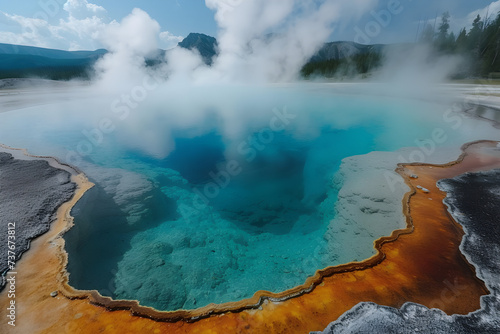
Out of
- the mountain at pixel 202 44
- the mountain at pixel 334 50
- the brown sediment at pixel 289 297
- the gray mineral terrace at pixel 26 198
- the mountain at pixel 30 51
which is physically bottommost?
the brown sediment at pixel 289 297

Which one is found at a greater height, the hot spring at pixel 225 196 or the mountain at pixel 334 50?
the mountain at pixel 334 50

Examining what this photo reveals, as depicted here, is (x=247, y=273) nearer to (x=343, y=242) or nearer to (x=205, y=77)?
(x=343, y=242)

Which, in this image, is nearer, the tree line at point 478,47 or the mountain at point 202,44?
the tree line at point 478,47

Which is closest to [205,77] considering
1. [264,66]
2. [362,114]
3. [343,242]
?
[264,66]

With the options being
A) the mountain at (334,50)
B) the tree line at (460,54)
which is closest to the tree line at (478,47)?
the tree line at (460,54)

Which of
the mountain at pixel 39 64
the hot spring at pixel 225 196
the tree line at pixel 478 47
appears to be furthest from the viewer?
the mountain at pixel 39 64

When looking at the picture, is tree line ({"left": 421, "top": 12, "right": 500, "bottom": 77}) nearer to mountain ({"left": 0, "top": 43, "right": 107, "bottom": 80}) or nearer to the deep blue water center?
the deep blue water center

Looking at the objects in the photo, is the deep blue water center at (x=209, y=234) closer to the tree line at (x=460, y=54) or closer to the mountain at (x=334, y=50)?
the tree line at (x=460, y=54)
